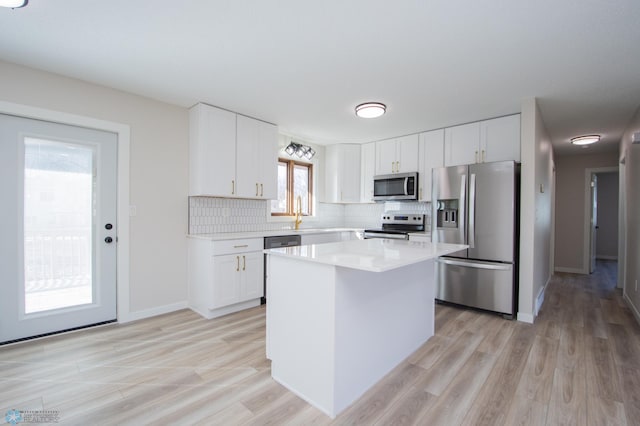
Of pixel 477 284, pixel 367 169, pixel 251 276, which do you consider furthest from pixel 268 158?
pixel 477 284

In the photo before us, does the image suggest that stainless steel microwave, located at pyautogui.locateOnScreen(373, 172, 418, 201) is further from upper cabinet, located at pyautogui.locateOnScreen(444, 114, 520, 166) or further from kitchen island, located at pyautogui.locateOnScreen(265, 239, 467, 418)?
kitchen island, located at pyautogui.locateOnScreen(265, 239, 467, 418)

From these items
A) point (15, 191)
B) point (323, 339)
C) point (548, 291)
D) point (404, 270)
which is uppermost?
point (15, 191)

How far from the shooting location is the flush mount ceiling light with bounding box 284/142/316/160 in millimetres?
4594

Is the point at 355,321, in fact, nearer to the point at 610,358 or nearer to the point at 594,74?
the point at 610,358

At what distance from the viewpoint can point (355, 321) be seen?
1835mm

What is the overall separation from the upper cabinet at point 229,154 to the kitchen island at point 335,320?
5.77ft

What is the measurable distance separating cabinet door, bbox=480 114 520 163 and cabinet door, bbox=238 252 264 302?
10.1ft

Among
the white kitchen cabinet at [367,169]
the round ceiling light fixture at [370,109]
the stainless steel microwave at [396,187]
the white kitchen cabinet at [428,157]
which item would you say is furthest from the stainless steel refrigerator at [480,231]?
the white kitchen cabinet at [367,169]

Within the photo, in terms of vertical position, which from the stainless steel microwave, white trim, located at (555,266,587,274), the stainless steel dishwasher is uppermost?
the stainless steel microwave

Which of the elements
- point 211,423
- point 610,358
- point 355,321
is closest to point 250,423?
point 211,423

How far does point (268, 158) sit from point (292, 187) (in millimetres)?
973

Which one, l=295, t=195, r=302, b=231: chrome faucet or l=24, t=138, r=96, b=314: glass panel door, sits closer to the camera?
l=24, t=138, r=96, b=314: glass panel door

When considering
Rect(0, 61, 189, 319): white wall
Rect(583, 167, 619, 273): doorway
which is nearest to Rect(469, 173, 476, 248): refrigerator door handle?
Rect(0, 61, 189, 319): white wall

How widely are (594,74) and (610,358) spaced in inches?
93.8
